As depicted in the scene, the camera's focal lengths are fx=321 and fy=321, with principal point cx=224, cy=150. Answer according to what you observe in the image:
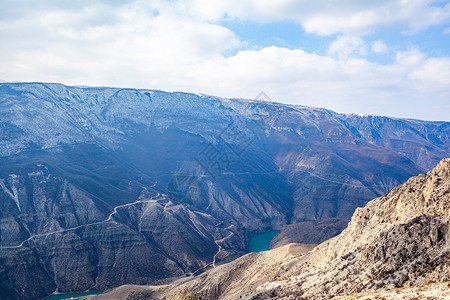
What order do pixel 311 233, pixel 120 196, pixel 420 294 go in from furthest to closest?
pixel 120 196 < pixel 311 233 < pixel 420 294

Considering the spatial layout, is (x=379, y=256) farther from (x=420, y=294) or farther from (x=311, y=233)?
(x=311, y=233)

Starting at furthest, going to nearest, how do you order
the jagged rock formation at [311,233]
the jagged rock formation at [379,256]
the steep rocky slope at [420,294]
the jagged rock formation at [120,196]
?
the jagged rock formation at [311,233]
the jagged rock formation at [120,196]
the jagged rock formation at [379,256]
the steep rocky slope at [420,294]

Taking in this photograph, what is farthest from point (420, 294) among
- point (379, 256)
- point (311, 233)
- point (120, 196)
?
point (120, 196)

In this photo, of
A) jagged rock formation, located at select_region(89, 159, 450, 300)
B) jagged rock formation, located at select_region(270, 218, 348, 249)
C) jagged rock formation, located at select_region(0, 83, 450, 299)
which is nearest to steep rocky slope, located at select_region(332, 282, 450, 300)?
jagged rock formation, located at select_region(89, 159, 450, 300)

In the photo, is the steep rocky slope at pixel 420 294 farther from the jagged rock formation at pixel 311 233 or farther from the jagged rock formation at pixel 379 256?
the jagged rock formation at pixel 311 233

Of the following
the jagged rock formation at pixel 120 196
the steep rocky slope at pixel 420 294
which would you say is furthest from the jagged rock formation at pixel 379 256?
the jagged rock formation at pixel 120 196

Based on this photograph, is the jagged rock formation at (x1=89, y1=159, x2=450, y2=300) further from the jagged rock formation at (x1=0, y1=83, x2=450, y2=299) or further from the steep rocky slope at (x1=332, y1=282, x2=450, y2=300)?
the jagged rock formation at (x1=0, y1=83, x2=450, y2=299)
